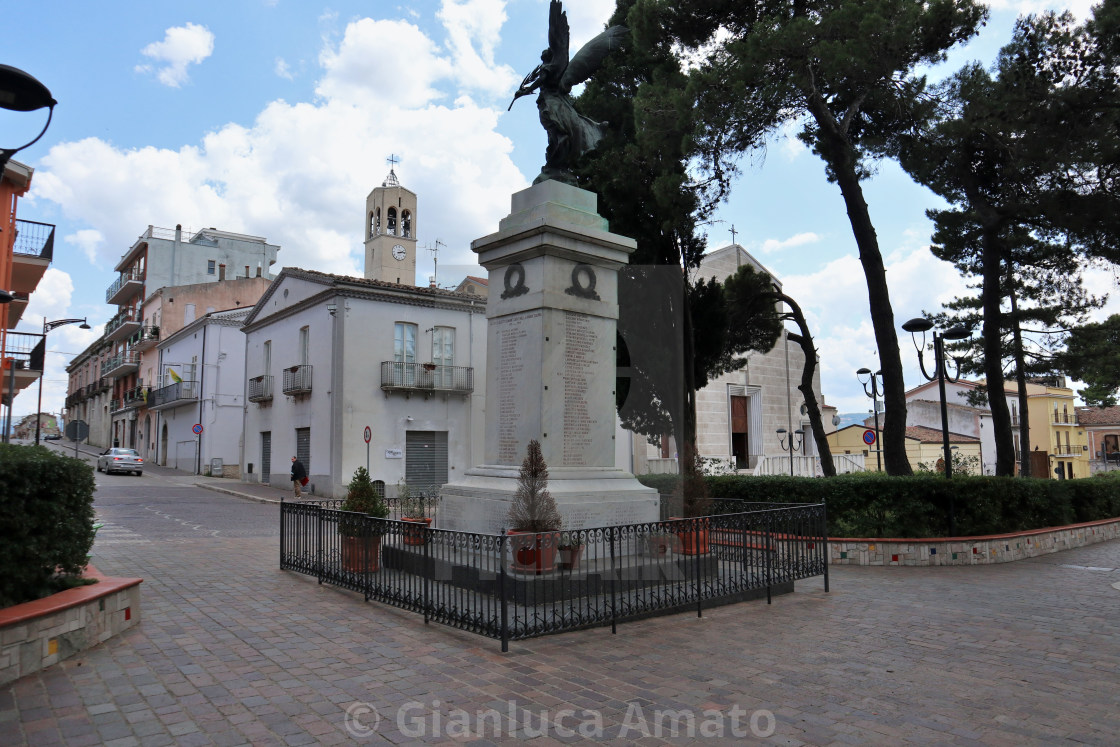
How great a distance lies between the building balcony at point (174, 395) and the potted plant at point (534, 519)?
32.6 metres

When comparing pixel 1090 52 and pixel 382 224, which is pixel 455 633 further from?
pixel 382 224

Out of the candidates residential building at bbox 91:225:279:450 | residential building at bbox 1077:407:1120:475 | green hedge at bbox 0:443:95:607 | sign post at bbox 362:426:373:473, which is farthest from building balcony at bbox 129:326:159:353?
residential building at bbox 1077:407:1120:475

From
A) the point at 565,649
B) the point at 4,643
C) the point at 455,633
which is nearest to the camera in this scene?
the point at 4,643

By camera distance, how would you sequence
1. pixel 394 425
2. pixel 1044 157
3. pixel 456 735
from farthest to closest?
pixel 394 425 → pixel 1044 157 → pixel 456 735

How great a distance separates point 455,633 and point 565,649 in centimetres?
105

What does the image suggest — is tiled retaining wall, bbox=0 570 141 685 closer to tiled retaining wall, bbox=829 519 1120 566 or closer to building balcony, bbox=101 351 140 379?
tiled retaining wall, bbox=829 519 1120 566

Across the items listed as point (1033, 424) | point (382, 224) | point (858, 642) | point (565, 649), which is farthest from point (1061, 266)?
point (1033, 424)

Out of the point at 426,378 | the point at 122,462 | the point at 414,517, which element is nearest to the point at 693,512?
the point at 414,517

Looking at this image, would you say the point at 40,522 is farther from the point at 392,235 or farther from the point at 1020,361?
the point at 392,235

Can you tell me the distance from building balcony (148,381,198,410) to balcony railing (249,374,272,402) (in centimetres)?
744

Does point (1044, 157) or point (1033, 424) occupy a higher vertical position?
point (1044, 157)

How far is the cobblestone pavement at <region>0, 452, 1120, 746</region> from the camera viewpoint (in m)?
4.12

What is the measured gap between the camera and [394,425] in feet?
82.6

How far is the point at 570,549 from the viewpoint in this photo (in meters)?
6.63
